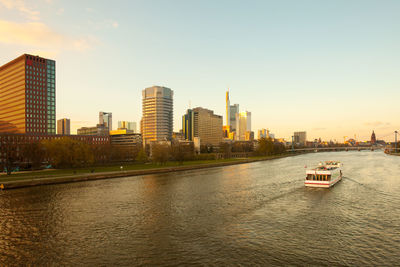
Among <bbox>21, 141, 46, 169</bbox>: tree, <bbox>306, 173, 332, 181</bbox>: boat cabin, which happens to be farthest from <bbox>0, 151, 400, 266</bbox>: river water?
<bbox>21, 141, 46, 169</bbox>: tree

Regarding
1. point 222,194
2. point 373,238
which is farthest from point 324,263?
point 222,194

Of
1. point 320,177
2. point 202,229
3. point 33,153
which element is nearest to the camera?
point 202,229

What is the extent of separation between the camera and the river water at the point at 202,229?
21625 millimetres

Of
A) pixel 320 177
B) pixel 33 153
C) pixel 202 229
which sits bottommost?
pixel 202 229

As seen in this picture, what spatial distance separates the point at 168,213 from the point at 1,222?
20.2 meters

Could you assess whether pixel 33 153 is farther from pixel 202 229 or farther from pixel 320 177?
pixel 320 177

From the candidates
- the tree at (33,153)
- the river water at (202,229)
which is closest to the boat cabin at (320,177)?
the river water at (202,229)

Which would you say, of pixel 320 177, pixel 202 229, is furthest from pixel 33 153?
pixel 320 177

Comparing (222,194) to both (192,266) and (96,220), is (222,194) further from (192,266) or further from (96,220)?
(192,266)

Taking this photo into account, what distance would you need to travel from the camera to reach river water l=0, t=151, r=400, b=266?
2162 centimetres

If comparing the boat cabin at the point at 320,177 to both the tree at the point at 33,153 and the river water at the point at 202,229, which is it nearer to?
the river water at the point at 202,229

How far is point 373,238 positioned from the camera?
25391 mm

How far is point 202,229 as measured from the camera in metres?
28.4

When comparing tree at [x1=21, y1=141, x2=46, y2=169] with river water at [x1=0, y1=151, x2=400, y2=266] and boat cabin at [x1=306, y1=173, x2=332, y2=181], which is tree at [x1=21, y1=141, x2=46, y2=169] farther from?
boat cabin at [x1=306, y1=173, x2=332, y2=181]
